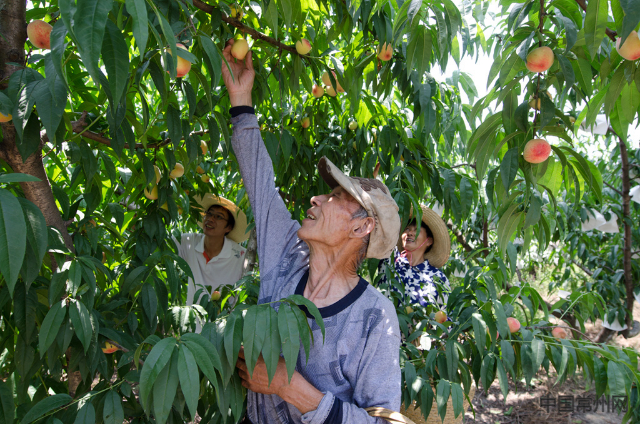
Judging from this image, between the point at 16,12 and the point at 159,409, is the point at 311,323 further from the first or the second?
the point at 16,12

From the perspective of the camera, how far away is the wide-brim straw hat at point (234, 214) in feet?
11.6

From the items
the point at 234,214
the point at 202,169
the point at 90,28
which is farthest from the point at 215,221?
the point at 90,28

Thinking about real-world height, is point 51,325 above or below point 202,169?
below

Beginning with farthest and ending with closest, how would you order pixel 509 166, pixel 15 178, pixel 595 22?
pixel 509 166 → pixel 595 22 → pixel 15 178

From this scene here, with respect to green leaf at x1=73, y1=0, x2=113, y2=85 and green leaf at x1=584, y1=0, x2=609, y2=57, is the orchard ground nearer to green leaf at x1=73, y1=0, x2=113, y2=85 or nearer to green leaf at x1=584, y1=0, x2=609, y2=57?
green leaf at x1=584, y1=0, x2=609, y2=57

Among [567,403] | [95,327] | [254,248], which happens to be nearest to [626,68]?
[95,327]

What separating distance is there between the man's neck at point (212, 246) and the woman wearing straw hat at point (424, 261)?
1.45 metres

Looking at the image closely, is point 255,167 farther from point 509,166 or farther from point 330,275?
point 509,166

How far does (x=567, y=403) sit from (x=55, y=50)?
5.03 meters

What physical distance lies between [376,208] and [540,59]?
0.61 m

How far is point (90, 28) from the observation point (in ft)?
2.19

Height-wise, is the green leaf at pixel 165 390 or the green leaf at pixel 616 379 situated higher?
the green leaf at pixel 165 390

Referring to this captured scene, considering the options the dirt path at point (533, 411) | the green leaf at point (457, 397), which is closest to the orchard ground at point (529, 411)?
the dirt path at point (533, 411)

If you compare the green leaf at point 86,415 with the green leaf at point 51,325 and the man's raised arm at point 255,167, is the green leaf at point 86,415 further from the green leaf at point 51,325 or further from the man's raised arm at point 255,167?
the man's raised arm at point 255,167
